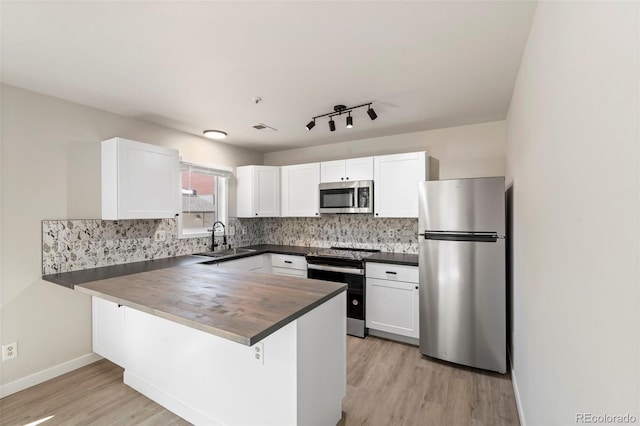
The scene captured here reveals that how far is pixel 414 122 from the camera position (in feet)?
10.5

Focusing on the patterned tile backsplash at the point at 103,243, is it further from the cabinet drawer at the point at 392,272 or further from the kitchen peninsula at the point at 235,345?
the cabinet drawer at the point at 392,272

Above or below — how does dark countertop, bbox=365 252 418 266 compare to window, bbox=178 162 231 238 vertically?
below

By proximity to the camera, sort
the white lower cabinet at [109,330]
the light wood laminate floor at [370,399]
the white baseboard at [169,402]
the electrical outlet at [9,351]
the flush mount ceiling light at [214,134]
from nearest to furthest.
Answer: the white baseboard at [169,402] → the light wood laminate floor at [370,399] → the electrical outlet at [9,351] → the white lower cabinet at [109,330] → the flush mount ceiling light at [214,134]

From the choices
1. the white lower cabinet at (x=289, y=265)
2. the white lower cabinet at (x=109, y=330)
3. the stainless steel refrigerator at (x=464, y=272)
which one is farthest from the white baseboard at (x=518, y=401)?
the white lower cabinet at (x=109, y=330)

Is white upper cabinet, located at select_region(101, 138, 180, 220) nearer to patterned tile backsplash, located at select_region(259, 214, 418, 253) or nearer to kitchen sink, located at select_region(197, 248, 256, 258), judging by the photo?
kitchen sink, located at select_region(197, 248, 256, 258)

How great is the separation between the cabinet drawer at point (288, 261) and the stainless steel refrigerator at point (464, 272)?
1.59 meters

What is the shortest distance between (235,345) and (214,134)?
107 inches

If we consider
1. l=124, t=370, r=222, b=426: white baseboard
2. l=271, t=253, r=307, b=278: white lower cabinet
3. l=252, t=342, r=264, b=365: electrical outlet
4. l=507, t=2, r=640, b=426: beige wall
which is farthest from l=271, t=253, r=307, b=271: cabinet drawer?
l=507, t=2, r=640, b=426: beige wall

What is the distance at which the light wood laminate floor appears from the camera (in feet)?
6.39

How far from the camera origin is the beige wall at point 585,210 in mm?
571

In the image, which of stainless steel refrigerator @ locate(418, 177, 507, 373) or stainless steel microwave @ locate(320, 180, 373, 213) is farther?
stainless steel microwave @ locate(320, 180, 373, 213)

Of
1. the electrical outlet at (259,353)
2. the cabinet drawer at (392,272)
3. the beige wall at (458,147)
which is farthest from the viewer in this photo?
the beige wall at (458,147)

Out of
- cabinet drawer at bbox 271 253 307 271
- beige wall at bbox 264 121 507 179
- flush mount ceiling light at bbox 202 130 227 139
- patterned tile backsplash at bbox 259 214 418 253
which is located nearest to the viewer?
beige wall at bbox 264 121 507 179

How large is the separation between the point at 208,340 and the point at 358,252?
2341 millimetres
